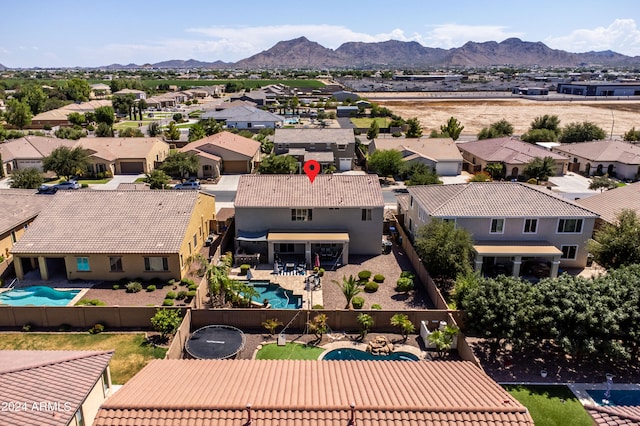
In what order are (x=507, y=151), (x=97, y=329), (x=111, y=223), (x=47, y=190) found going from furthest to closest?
(x=507, y=151) → (x=47, y=190) → (x=111, y=223) → (x=97, y=329)

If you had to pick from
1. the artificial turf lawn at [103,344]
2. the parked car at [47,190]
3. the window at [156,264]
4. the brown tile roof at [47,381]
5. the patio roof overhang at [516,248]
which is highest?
the brown tile roof at [47,381]

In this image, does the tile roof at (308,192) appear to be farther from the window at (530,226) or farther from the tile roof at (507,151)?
the tile roof at (507,151)

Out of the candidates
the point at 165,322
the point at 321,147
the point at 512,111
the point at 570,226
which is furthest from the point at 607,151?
the point at 512,111

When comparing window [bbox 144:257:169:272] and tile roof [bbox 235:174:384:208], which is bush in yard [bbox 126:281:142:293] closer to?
window [bbox 144:257:169:272]

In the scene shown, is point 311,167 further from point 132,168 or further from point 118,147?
point 118,147

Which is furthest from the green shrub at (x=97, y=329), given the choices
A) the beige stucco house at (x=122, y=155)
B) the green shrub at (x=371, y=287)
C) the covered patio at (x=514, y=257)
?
the beige stucco house at (x=122, y=155)

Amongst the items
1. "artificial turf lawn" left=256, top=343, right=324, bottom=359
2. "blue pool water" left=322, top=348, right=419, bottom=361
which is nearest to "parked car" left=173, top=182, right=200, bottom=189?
"artificial turf lawn" left=256, top=343, right=324, bottom=359
